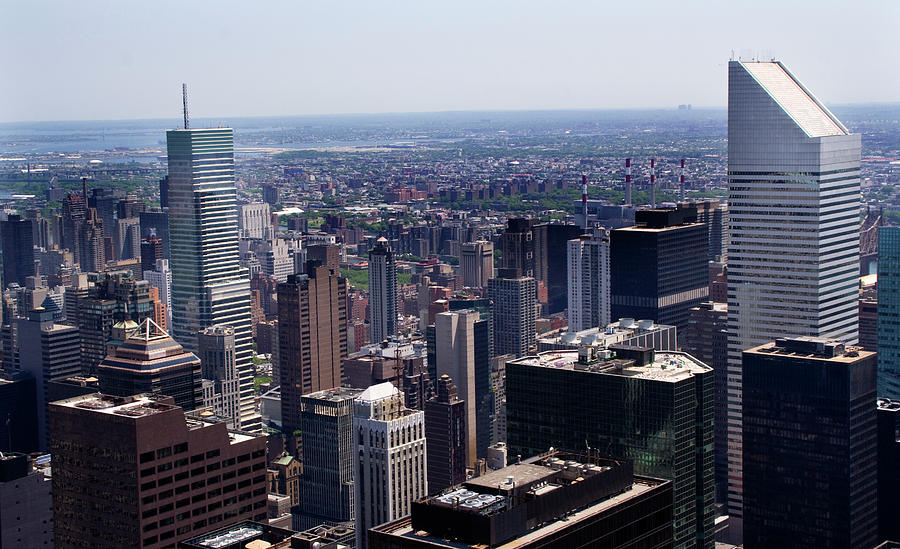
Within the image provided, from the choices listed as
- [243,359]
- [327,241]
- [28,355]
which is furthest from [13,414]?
[327,241]

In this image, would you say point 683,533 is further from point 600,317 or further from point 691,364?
point 600,317

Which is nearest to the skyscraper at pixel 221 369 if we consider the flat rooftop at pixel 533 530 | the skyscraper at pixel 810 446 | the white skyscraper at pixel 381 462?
the white skyscraper at pixel 381 462

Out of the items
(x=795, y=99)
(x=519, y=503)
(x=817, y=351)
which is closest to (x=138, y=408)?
(x=519, y=503)

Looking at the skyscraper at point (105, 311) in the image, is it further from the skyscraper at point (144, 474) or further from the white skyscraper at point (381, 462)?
the skyscraper at point (144, 474)

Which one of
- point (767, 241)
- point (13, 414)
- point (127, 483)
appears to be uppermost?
point (767, 241)

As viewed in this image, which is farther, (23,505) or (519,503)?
(23,505)

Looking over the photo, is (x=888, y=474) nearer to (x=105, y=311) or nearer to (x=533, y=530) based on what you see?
(x=533, y=530)
